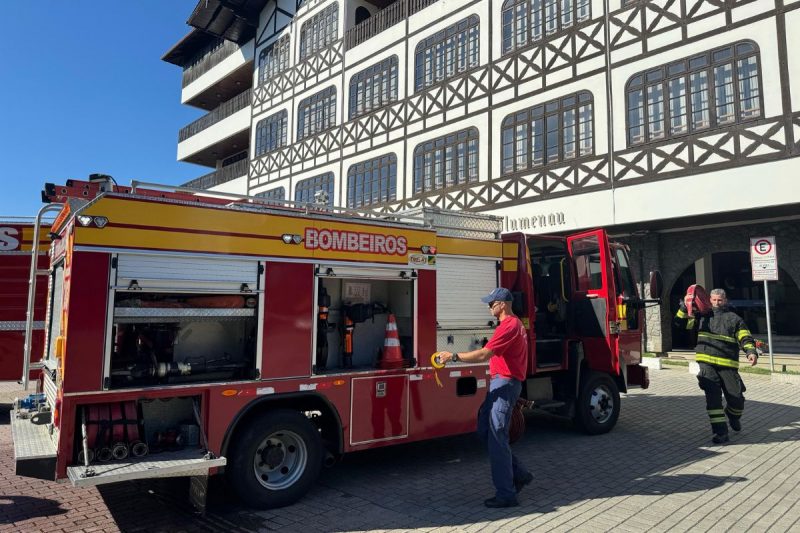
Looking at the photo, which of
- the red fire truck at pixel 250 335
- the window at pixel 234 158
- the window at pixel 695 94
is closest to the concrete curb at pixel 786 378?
the window at pixel 695 94

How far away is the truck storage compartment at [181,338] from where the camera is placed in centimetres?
466

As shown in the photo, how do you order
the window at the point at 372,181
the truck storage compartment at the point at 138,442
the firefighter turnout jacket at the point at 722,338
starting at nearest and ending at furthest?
1. the truck storage compartment at the point at 138,442
2. the firefighter turnout jacket at the point at 722,338
3. the window at the point at 372,181

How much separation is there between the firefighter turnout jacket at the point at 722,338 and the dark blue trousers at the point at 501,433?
375 centimetres

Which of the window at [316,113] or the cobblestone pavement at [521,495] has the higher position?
the window at [316,113]

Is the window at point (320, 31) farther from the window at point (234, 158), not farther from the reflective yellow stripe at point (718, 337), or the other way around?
the reflective yellow stripe at point (718, 337)

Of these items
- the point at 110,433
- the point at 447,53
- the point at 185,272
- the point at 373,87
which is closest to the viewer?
the point at 110,433

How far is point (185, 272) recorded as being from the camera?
4770 millimetres

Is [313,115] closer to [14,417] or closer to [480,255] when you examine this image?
[480,255]

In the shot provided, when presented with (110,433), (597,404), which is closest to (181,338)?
(110,433)

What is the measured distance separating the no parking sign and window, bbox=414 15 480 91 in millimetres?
9502

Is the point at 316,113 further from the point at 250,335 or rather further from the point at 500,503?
the point at 500,503

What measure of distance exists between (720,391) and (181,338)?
671cm

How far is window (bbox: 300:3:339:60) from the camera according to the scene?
23.2 meters

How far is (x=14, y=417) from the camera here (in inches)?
204
